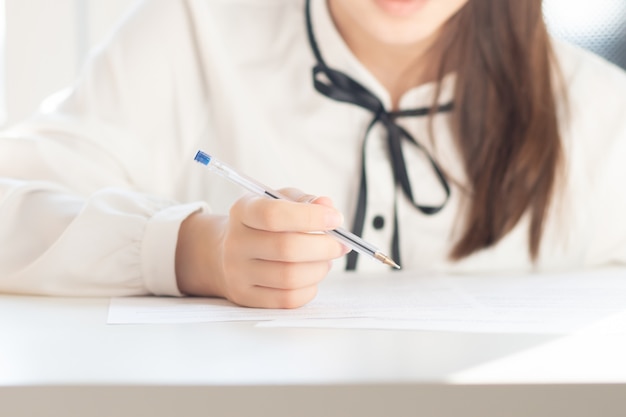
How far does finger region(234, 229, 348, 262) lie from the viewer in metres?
0.65

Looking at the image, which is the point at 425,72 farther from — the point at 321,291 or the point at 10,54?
the point at 10,54

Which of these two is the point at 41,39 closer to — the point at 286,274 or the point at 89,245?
the point at 89,245

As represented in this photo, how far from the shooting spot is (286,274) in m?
0.65

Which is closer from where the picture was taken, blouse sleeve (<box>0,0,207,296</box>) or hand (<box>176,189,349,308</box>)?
hand (<box>176,189,349,308</box>)

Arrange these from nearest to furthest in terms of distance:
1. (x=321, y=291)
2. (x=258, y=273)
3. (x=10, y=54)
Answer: (x=258, y=273) → (x=321, y=291) → (x=10, y=54)

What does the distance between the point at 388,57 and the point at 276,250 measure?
2.01ft

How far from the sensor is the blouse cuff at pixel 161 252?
2.42ft

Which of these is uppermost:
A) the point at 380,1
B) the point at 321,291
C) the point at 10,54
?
the point at 380,1

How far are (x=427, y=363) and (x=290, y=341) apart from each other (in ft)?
0.32

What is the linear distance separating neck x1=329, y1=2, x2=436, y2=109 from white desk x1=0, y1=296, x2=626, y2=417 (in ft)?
2.30

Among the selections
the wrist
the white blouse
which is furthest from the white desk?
the white blouse

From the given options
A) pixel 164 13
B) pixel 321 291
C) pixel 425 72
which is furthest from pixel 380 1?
pixel 321 291

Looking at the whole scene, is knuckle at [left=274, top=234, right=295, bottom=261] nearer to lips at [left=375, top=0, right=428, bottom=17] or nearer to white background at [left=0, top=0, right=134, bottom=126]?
lips at [left=375, top=0, right=428, bottom=17]

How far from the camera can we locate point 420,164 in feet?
3.67
